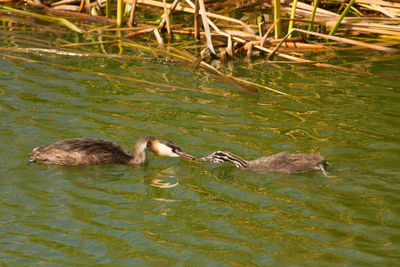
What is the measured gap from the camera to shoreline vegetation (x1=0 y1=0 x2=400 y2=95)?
38.2 feet

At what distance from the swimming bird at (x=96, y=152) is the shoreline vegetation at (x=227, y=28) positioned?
9.48ft

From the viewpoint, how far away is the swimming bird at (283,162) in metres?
7.16

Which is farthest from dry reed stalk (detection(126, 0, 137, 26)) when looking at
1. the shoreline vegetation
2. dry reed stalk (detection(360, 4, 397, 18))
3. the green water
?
dry reed stalk (detection(360, 4, 397, 18))

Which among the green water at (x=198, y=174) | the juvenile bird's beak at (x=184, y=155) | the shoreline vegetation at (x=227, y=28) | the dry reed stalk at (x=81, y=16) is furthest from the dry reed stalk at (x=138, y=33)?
the juvenile bird's beak at (x=184, y=155)

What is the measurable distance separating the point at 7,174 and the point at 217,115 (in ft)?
10.5

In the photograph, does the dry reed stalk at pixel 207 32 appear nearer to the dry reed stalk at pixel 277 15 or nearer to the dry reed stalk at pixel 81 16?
the dry reed stalk at pixel 277 15

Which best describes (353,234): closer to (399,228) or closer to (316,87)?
(399,228)

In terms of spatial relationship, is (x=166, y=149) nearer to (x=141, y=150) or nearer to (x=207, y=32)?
(x=141, y=150)

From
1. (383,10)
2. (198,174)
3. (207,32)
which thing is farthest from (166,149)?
(383,10)

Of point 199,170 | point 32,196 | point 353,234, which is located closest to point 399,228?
point 353,234

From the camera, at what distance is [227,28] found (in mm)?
13227

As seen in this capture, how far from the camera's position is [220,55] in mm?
11797

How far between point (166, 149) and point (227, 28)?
20.5 ft

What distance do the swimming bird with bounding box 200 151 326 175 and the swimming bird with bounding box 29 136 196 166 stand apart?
1.55 ft
